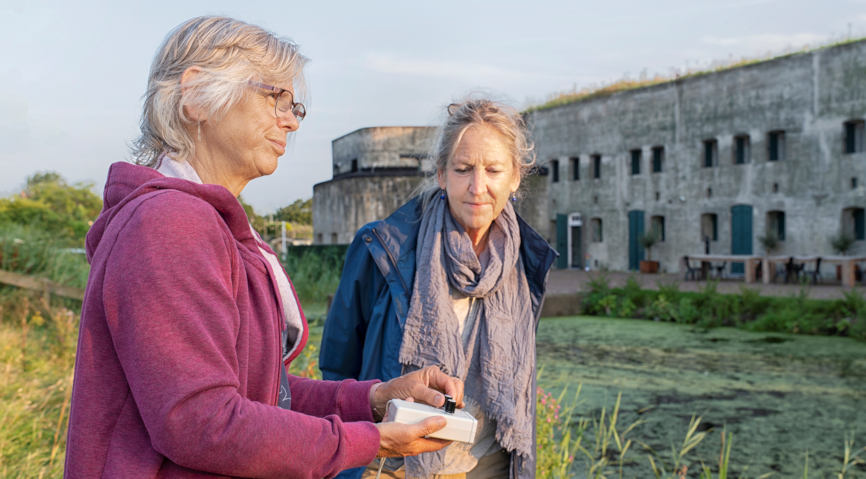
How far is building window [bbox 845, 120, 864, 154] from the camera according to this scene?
18.8m

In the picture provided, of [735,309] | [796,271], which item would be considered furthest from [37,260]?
[796,271]

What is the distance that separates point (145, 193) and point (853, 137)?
21480 mm

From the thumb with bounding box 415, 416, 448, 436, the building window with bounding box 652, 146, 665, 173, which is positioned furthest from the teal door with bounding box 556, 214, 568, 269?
the thumb with bounding box 415, 416, 448, 436

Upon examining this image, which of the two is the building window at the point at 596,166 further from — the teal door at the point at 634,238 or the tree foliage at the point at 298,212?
the tree foliage at the point at 298,212

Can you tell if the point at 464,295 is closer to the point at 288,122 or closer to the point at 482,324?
the point at 482,324

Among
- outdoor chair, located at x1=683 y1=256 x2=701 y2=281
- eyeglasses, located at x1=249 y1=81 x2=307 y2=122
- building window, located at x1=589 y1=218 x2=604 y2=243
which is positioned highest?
building window, located at x1=589 y1=218 x2=604 y2=243

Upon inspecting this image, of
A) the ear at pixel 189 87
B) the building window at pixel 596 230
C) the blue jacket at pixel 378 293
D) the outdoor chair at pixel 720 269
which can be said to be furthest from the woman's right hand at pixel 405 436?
the building window at pixel 596 230

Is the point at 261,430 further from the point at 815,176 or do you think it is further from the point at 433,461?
the point at 815,176

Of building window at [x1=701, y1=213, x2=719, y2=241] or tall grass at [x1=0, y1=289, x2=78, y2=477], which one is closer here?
tall grass at [x1=0, y1=289, x2=78, y2=477]

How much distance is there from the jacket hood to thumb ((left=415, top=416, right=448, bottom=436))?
1.34 ft

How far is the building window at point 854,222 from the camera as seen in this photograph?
18500 mm

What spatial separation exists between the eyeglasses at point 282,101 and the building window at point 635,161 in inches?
960

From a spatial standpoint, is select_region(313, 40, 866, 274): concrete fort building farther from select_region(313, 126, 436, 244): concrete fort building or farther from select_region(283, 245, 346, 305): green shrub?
select_region(283, 245, 346, 305): green shrub

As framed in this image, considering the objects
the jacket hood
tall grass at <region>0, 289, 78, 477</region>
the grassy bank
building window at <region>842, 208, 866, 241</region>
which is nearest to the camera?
the jacket hood
